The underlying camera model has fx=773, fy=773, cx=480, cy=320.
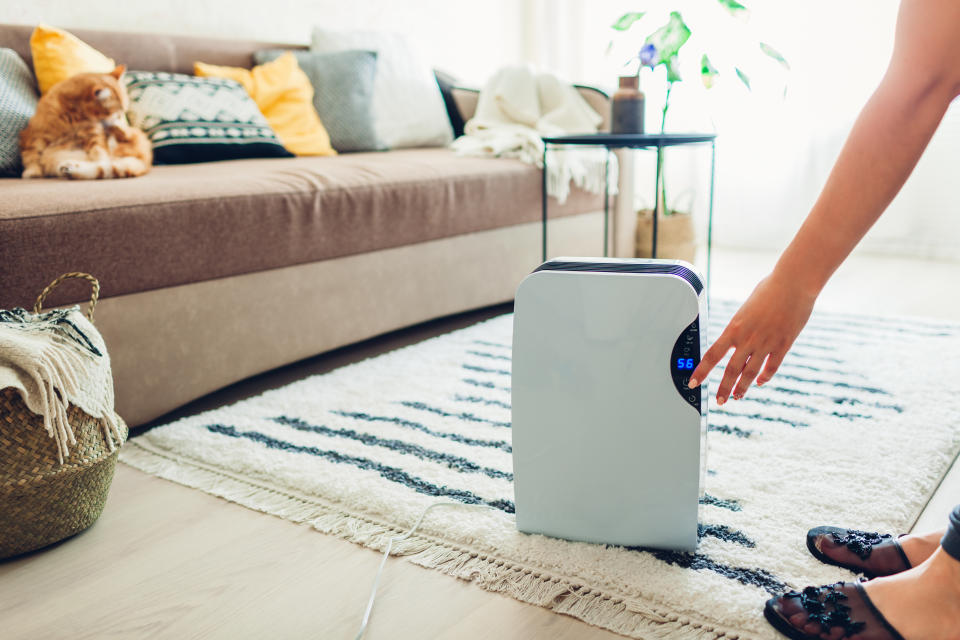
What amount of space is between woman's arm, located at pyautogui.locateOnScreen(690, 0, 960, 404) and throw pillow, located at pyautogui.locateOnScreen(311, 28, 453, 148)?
205cm

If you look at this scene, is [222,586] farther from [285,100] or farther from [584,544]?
[285,100]

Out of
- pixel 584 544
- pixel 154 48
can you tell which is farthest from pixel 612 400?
pixel 154 48

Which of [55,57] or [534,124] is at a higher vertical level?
[55,57]

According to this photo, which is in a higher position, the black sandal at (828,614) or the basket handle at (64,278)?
the basket handle at (64,278)

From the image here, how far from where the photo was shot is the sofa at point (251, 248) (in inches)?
54.1

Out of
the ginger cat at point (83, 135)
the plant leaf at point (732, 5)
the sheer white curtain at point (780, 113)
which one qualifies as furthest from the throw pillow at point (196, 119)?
the sheer white curtain at point (780, 113)

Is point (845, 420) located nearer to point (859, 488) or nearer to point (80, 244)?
point (859, 488)

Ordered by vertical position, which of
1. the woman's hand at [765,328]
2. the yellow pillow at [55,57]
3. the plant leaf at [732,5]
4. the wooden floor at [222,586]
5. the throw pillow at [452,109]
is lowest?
the wooden floor at [222,586]

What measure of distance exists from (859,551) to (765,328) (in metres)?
0.37

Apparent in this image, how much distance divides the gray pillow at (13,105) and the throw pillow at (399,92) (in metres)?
1.06

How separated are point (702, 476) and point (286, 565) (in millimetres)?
562

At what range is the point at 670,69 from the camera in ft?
7.36

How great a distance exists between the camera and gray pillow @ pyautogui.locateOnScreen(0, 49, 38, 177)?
1.72 metres

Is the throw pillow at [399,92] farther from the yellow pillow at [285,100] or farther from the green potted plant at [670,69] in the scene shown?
the green potted plant at [670,69]
